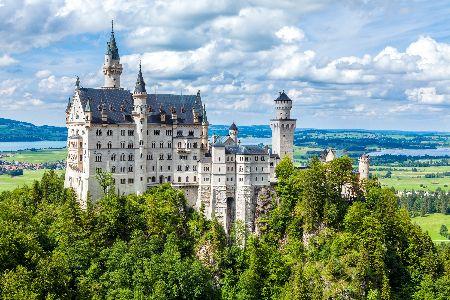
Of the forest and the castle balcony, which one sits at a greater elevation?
the castle balcony

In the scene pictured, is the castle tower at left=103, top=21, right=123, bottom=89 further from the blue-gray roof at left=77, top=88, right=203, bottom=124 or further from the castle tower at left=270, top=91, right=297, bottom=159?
the castle tower at left=270, top=91, right=297, bottom=159

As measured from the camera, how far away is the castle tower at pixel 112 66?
437 feet

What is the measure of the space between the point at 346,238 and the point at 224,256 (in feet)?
77.3

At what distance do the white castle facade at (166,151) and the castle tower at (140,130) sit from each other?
0.20 metres

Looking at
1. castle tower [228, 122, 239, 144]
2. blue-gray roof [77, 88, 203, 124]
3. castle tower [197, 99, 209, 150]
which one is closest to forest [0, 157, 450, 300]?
castle tower [197, 99, 209, 150]

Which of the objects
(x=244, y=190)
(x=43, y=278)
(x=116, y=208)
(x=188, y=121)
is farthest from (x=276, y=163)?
(x=43, y=278)

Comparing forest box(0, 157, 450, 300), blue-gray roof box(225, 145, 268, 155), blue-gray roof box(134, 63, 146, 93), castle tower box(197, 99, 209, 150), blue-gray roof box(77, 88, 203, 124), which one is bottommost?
forest box(0, 157, 450, 300)

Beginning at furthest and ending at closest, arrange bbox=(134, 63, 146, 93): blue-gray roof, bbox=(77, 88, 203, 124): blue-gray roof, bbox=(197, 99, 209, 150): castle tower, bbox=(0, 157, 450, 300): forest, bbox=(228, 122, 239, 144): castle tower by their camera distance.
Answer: bbox=(228, 122, 239, 144): castle tower, bbox=(197, 99, 209, 150): castle tower, bbox=(134, 63, 146, 93): blue-gray roof, bbox=(77, 88, 203, 124): blue-gray roof, bbox=(0, 157, 450, 300): forest

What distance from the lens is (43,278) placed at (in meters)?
83.0

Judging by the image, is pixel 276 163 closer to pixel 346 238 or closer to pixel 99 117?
pixel 346 238

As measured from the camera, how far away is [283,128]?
132m

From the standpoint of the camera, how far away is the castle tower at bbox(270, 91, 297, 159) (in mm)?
131500

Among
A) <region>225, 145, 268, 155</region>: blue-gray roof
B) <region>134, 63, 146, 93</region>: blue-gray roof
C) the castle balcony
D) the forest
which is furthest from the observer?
the castle balcony

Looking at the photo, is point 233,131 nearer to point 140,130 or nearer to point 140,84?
point 140,130
